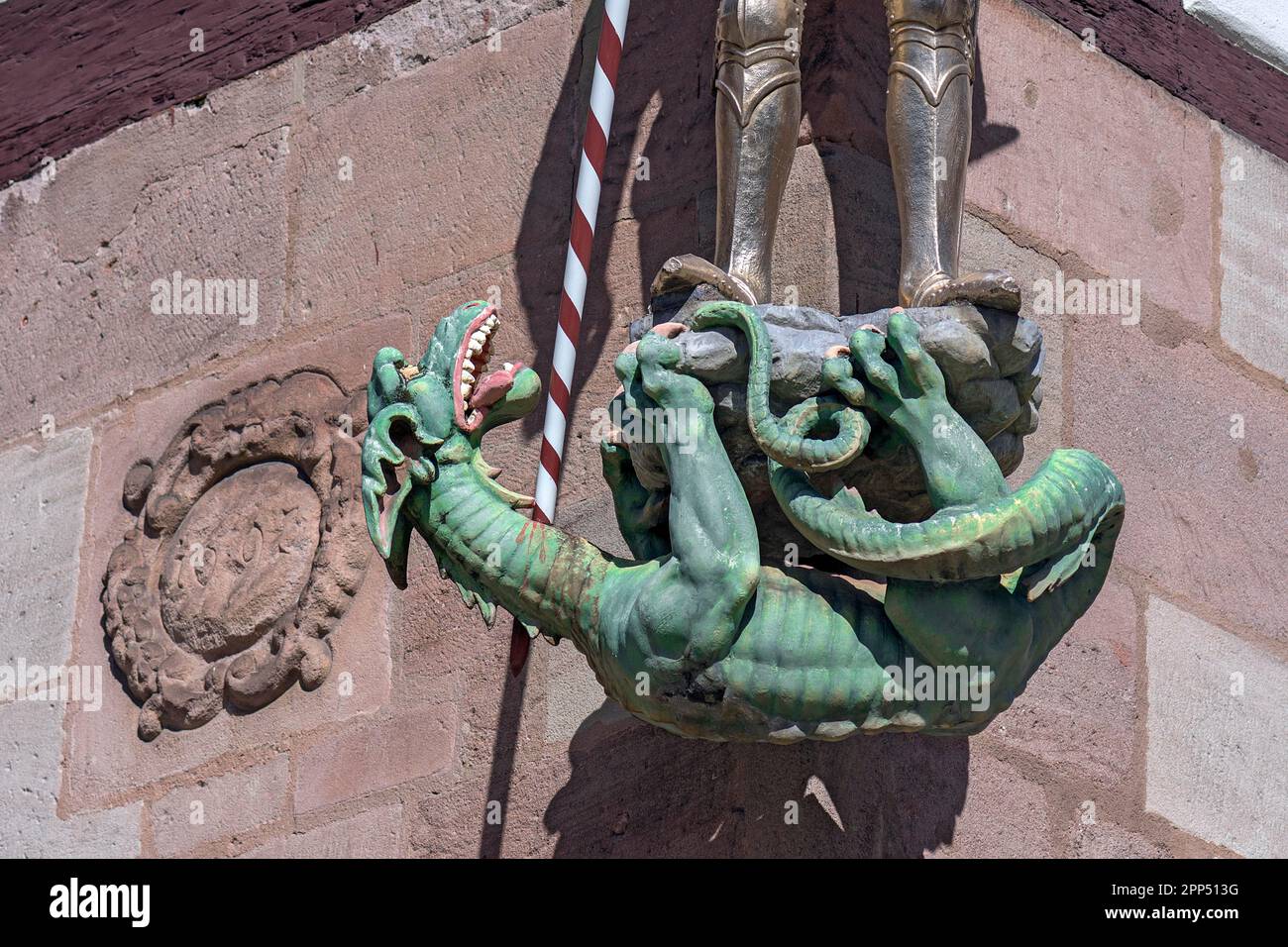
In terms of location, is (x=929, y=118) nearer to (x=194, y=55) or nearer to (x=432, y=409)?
(x=432, y=409)

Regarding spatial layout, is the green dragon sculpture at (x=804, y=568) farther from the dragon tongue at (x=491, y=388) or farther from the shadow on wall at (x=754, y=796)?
the shadow on wall at (x=754, y=796)

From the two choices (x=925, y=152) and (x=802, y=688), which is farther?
(x=925, y=152)

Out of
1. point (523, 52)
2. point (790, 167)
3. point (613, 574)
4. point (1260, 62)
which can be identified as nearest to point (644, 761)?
point (613, 574)

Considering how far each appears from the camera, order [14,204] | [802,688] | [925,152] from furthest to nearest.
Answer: [14,204] → [925,152] → [802,688]

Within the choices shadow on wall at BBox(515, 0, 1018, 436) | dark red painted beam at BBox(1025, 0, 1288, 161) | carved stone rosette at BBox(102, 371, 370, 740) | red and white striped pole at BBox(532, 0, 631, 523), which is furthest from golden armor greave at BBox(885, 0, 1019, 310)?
carved stone rosette at BBox(102, 371, 370, 740)

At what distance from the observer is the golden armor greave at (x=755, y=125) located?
3.49 m

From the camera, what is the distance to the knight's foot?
326cm

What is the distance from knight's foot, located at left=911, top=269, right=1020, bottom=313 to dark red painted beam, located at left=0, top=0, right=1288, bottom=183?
38.5 inches

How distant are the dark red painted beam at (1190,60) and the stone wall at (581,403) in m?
0.05

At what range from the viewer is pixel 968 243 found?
158 inches

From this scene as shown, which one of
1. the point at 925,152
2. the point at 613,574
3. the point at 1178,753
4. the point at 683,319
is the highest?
the point at 925,152

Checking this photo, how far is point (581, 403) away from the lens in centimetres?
393

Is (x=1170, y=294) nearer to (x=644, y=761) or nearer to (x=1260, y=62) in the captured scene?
(x=1260, y=62)

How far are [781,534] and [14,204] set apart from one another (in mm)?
2292
